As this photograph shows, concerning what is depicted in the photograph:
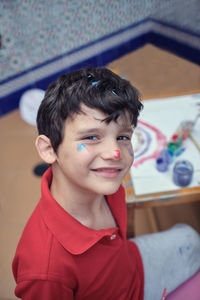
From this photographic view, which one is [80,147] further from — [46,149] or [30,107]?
[30,107]

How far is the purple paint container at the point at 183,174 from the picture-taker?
96 centimetres

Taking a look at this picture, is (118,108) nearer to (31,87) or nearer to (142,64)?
(31,87)

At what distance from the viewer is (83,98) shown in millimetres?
582

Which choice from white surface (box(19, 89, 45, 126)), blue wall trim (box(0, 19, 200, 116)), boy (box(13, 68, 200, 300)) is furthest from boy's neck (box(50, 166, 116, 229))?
blue wall trim (box(0, 19, 200, 116))

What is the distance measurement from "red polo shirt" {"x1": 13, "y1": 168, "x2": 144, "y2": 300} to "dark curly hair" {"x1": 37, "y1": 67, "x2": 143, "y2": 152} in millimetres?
185

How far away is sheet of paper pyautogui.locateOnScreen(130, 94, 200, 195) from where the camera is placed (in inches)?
39.2

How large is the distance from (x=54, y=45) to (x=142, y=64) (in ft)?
2.53

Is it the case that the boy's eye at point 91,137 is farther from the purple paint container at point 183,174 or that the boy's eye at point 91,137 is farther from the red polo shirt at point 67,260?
the purple paint container at point 183,174

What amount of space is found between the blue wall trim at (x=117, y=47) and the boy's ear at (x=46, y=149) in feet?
3.28

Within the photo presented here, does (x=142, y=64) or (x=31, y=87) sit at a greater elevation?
(x=142, y=64)

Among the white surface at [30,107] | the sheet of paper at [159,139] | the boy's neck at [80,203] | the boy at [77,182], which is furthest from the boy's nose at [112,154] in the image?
the white surface at [30,107]

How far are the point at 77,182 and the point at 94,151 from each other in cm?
9

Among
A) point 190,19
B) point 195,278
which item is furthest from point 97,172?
point 190,19

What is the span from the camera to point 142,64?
2.12 m
